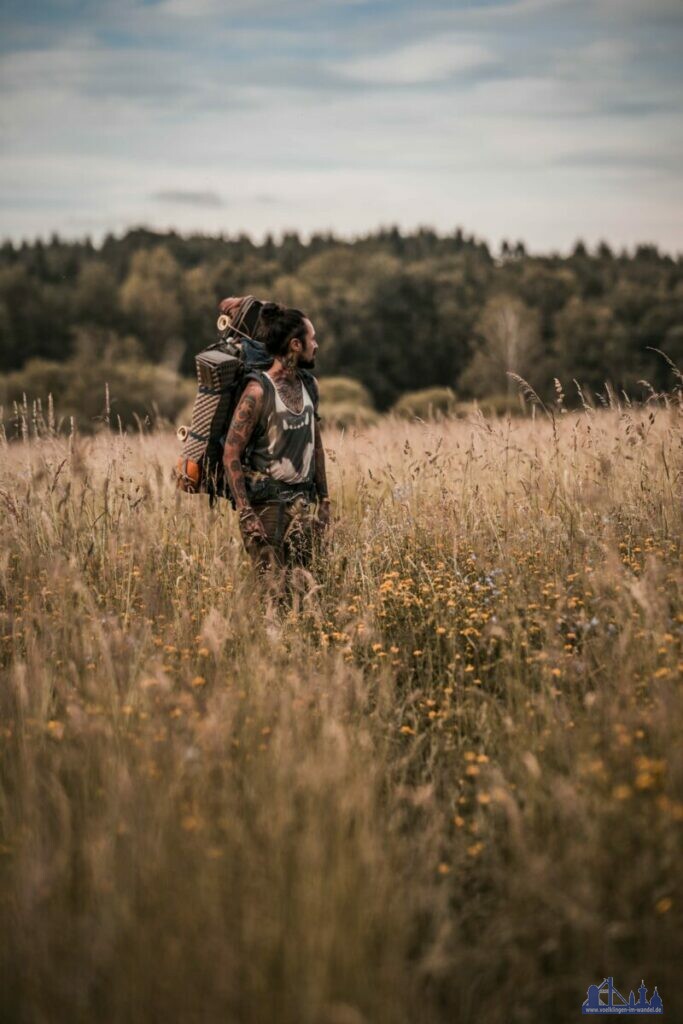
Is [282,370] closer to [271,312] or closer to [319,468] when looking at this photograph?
[271,312]

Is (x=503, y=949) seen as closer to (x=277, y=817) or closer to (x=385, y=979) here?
(x=385, y=979)

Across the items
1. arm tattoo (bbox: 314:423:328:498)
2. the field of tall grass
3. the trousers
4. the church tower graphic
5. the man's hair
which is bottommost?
the church tower graphic

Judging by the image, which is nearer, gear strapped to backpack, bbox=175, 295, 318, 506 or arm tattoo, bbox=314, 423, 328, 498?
gear strapped to backpack, bbox=175, 295, 318, 506

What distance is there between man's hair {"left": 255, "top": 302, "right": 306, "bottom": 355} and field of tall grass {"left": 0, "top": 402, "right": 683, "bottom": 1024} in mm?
1223

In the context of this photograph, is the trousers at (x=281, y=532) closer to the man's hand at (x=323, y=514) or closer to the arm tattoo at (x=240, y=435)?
the man's hand at (x=323, y=514)

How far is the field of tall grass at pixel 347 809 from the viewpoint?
73.3 inches

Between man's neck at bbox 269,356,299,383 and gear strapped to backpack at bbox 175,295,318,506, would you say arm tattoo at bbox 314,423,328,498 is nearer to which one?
gear strapped to backpack at bbox 175,295,318,506

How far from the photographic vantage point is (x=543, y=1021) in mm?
1992

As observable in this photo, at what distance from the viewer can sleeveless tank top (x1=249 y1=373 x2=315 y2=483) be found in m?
4.41

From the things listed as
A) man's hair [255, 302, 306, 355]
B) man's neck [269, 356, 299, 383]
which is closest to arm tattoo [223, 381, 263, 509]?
man's neck [269, 356, 299, 383]

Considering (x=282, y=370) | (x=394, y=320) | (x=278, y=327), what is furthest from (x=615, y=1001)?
(x=394, y=320)

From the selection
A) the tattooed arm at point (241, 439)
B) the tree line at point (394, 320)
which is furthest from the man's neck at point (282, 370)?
the tree line at point (394, 320)

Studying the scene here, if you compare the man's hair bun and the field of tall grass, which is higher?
the man's hair bun

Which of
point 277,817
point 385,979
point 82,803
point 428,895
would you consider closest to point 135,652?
point 82,803
